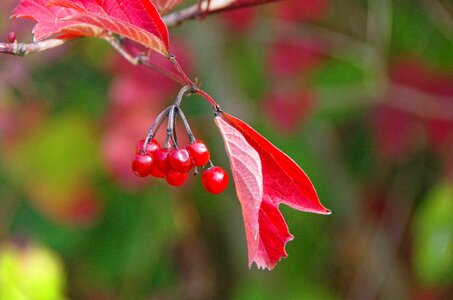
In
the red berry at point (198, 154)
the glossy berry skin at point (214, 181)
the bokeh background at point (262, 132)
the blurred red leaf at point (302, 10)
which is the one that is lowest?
the bokeh background at point (262, 132)

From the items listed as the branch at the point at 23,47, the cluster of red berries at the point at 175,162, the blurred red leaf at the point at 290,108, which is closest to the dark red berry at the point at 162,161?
the cluster of red berries at the point at 175,162

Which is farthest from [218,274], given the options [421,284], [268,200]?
[268,200]

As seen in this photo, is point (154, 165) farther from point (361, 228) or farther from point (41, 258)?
point (361, 228)

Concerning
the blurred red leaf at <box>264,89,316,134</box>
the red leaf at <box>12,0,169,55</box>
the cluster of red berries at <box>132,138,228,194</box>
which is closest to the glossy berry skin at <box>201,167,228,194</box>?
the cluster of red berries at <box>132,138,228,194</box>

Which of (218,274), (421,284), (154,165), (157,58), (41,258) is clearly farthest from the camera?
(218,274)

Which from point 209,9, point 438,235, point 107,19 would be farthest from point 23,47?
point 438,235

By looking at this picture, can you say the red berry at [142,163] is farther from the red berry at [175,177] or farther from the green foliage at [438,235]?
the green foliage at [438,235]
